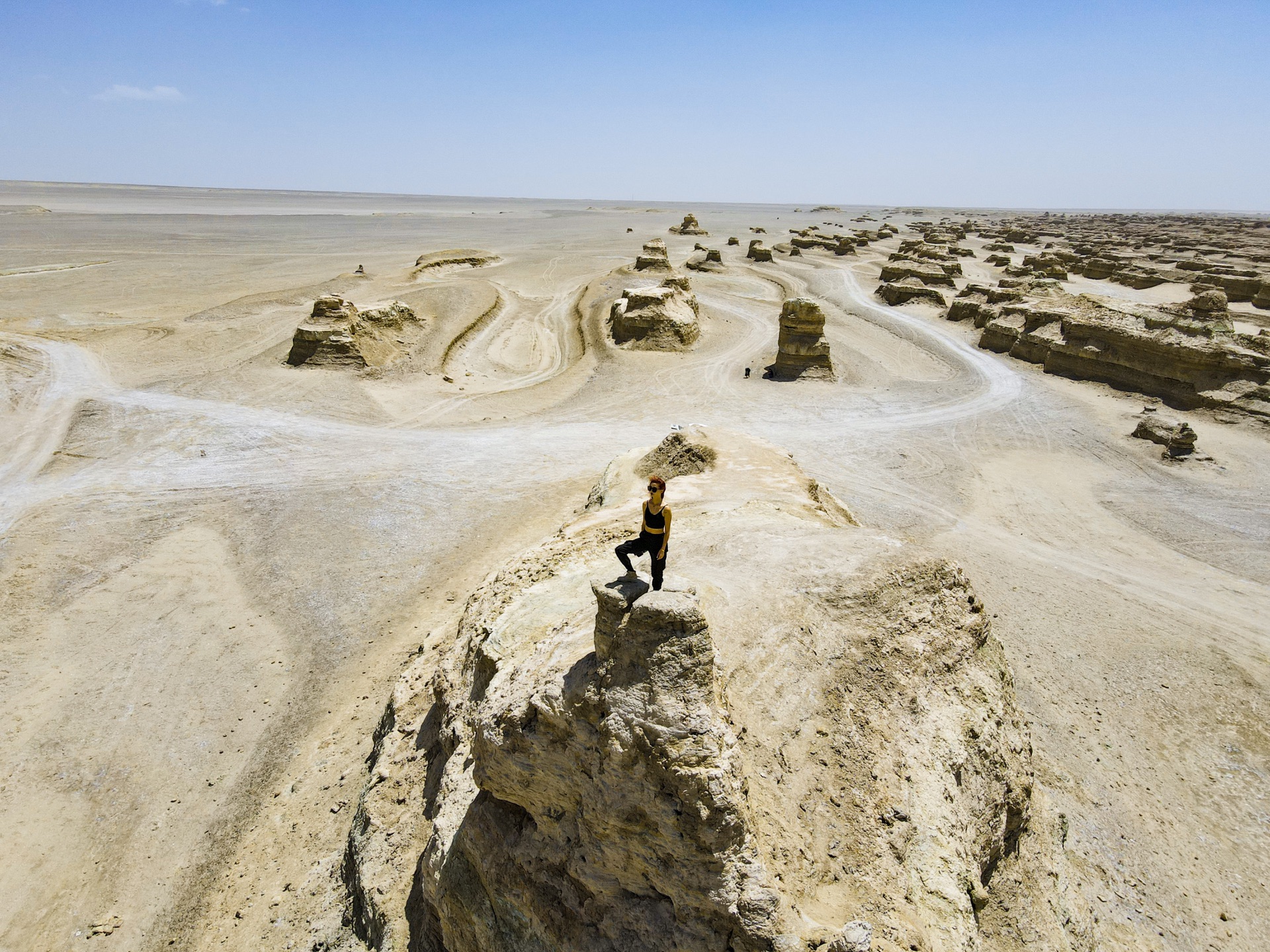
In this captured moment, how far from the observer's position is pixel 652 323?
28.6m

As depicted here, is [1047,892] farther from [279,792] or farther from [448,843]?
[279,792]

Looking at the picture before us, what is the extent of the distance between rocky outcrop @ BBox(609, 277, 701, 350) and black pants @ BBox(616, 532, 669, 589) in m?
23.3

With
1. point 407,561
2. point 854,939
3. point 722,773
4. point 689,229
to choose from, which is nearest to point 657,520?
point 722,773

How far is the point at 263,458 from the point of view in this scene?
17.3m

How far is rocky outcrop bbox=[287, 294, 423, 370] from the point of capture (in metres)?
23.8

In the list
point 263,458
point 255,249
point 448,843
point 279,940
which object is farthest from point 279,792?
point 255,249

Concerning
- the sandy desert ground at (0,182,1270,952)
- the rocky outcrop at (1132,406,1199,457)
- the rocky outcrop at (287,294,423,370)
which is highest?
the rocky outcrop at (287,294,423,370)

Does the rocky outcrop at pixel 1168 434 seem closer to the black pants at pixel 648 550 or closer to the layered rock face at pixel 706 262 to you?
the black pants at pixel 648 550

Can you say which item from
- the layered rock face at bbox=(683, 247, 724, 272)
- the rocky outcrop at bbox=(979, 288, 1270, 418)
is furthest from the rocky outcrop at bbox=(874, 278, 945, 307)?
the layered rock face at bbox=(683, 247, 724, 272)

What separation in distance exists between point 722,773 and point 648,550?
1.89 metres

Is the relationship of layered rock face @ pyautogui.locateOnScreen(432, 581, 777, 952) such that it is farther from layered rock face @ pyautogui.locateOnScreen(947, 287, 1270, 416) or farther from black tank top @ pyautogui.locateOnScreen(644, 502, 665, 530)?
layered rock face @ pyautogui.locateOnScreen(947, 287, 1270, 416)

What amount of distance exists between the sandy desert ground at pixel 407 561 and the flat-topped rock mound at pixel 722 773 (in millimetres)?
530

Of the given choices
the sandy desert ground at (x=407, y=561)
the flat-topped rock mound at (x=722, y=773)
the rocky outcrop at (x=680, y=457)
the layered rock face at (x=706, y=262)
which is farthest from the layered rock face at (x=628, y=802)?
the layered rock face at (x=706, y=262)

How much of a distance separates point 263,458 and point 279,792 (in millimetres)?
11031
